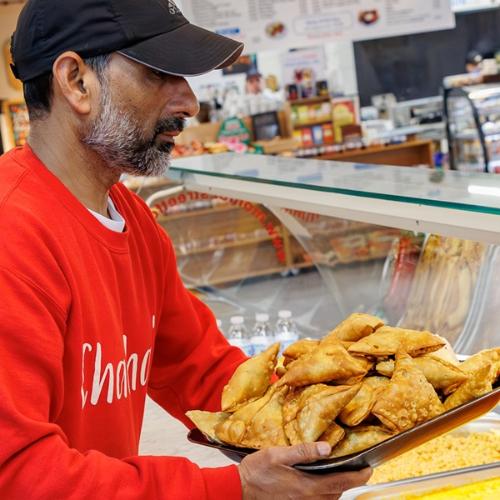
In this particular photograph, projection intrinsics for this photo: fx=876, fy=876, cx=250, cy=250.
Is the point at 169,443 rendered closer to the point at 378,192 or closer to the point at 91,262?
the point at 378,192

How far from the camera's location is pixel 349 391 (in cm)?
143

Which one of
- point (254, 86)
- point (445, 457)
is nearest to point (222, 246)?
point (445, 457)

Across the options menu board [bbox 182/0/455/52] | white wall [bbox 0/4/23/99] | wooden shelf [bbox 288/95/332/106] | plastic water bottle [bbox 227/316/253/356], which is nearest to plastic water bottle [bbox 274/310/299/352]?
plastic water bottle [bbox 227/316/253/356]

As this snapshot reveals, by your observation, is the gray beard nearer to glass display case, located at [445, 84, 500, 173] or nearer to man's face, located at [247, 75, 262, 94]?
glass display case, located at [445, 84, 500, 173]

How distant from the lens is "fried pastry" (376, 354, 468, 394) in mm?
1500

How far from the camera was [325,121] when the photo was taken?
9.40 meters

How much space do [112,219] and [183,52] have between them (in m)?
0.41

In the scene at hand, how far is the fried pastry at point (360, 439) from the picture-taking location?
4.59 feet

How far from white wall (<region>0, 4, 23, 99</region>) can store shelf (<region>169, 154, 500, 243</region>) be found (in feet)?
35.8

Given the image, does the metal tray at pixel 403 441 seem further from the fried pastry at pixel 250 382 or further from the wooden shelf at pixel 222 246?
the wooden shelf at pixel 222 246

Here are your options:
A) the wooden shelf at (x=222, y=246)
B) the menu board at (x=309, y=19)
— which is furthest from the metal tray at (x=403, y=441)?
the menu board at (x=309, y=19)

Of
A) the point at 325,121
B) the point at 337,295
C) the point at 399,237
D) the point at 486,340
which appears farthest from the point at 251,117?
the point at 486,340

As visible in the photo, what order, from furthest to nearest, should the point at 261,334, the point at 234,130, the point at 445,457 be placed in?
the point at 234,130, the point at 261,334, the point at 445,457

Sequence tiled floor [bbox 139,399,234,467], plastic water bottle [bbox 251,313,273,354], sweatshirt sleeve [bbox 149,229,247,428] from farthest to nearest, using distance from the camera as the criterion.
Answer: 1. plastic water bottle [bbox 251,313,273,354]
2. tiled floor [bbox 139,399,234,467]
3. sweatshirt sleeve [bbox 149,229,247,428]
